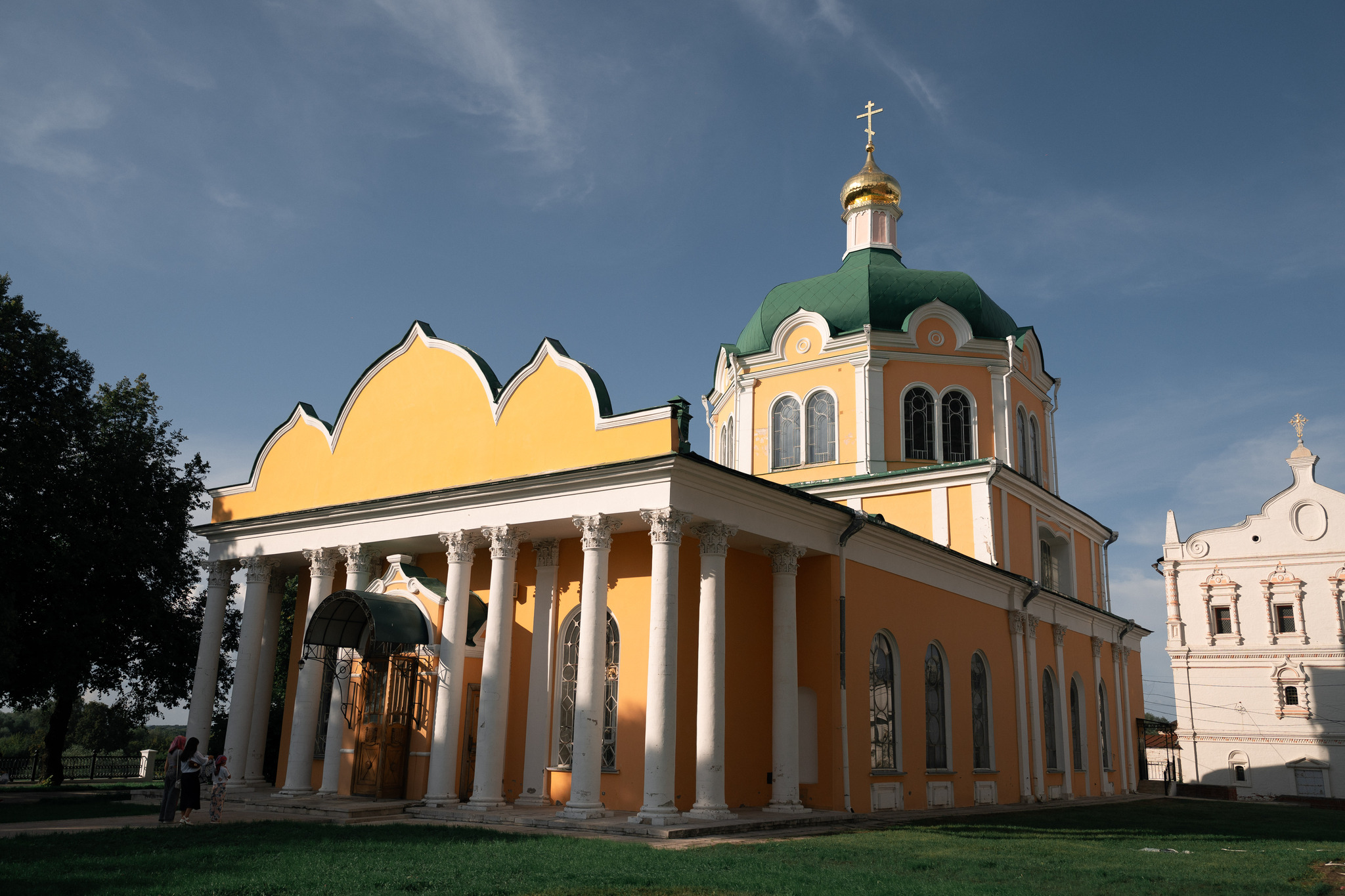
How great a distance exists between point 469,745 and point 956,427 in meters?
13.4

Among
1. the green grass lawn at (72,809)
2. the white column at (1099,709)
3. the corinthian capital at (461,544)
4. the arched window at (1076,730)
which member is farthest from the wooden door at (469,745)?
the white column at (1099,709)

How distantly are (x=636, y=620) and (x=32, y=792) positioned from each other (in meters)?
13.9

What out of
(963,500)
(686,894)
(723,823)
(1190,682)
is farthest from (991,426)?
(1190,682)

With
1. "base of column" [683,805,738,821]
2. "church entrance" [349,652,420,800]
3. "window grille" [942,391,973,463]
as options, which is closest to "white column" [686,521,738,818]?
"base of column" [683,805,738,821]

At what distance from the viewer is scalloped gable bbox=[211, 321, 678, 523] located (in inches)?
604

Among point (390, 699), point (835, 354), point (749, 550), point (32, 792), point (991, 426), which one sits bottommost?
point (32, 792)

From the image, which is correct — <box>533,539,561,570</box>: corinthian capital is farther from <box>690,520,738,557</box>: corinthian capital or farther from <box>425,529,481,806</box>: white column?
<box>690,520,738,557</box>: corinthian capital

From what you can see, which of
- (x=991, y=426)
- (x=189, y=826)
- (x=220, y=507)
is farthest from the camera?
(x=991, y=426)

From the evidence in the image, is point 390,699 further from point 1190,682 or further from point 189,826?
point 1190,682

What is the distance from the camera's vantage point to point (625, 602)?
15.9m

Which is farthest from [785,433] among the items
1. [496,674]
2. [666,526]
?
[496,674]

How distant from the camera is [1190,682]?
37844 millimetres

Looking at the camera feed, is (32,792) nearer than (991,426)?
Yes

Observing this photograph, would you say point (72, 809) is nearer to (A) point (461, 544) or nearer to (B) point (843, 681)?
(A) point (461, 544)
